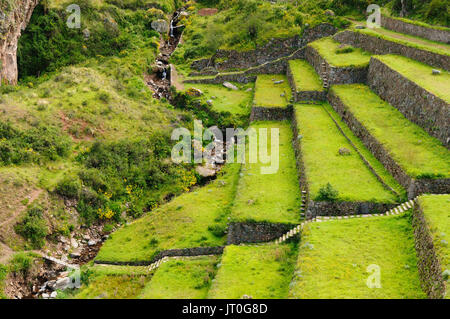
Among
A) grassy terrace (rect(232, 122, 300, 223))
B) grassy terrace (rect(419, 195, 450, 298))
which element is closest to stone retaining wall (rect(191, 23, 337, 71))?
grassy terrace (rect(232, 122, 300, 223))

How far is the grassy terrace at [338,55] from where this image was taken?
40656 mm

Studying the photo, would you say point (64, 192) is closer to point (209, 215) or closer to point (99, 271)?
point (99, 271)

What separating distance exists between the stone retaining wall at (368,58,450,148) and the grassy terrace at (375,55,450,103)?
347 millimetres

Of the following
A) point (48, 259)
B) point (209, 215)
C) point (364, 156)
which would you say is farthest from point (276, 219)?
point (48, 259)

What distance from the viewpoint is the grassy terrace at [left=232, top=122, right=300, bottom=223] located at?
26062 mm

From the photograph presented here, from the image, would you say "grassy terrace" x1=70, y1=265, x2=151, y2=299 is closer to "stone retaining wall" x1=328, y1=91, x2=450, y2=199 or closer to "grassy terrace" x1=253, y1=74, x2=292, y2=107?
"stone retaining wall" x1=328, y1=91, x2=450, y2=199

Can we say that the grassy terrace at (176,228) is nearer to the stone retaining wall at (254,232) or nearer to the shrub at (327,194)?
the stone retaining wall at (254,232)

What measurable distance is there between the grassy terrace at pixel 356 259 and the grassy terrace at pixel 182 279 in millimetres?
5001

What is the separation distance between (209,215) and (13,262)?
454 inches

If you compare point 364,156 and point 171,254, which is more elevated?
point 364,156

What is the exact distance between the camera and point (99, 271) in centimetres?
2542

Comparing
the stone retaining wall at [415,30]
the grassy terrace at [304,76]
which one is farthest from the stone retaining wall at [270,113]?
the stone retaining wall at [415,30]

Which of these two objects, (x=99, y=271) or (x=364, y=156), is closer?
(x=99, y=271)

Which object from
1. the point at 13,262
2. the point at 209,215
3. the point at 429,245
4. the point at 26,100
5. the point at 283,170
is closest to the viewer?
the point at 429,245
